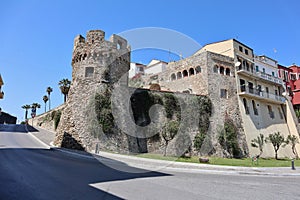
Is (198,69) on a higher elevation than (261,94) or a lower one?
higher

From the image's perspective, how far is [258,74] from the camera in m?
33.4

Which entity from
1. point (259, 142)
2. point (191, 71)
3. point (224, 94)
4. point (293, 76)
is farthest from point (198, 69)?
point (293, 76)

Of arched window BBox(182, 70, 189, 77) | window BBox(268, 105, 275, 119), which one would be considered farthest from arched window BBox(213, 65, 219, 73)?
window BBox(268, 105, 275, 119)

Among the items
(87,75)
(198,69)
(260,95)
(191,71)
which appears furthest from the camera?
(260,95)

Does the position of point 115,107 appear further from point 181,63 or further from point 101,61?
point 181,63

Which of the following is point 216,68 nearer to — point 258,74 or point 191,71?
point 191,71

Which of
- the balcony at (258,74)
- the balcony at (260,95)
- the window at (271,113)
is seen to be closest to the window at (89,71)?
the balcony at (260,95)

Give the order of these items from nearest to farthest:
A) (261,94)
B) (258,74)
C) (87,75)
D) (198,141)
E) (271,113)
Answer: (87,75), (198,141), (261,94), (258,74), (271,113)

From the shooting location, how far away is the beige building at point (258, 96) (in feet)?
99.2

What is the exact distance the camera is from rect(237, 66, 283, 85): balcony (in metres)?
30.7

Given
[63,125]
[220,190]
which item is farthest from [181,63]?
[220,190]

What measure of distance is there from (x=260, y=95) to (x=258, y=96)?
1.40 metres

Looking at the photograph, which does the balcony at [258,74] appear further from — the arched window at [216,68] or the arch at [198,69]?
the arch at [198,69]

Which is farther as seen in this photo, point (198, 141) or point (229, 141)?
point (229, 141)
